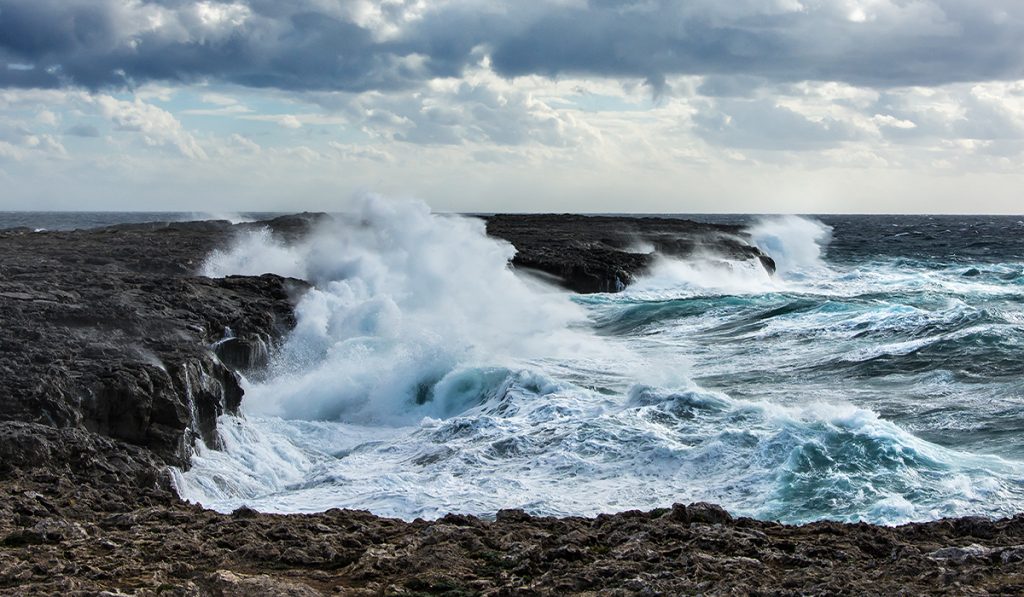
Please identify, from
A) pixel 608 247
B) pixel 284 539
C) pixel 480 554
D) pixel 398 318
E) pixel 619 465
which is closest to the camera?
pixel 480 554

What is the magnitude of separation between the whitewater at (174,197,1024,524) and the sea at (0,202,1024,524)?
0.05 m

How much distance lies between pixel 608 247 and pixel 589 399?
86.8 ft

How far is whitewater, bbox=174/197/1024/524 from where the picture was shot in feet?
35.6

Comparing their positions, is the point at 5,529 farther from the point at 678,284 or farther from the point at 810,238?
the point at 810,238

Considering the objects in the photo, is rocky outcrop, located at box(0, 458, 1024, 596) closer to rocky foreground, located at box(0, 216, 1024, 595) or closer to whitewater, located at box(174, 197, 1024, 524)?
rocky foreground, located at box(0, 216, 1024, 595)

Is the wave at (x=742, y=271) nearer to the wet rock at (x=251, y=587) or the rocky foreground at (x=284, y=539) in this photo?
the rocky foreground at (x=284, y=539)

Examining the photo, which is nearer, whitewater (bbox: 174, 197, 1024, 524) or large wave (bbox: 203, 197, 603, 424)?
whitewater (bbox: 174, 197, 1024, 524)

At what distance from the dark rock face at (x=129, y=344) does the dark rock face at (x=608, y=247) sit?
13678 mm

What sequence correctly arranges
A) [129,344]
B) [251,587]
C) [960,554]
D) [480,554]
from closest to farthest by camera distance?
[251,587] < [960,554] < [480,554] < [129,344]

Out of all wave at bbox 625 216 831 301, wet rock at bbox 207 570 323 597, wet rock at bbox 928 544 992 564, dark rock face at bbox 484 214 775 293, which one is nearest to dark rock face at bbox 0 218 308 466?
wet rock at bbox 207 570 323 597

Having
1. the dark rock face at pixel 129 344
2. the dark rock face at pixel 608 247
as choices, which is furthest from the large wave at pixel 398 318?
the dark rock face at pixel 608 247

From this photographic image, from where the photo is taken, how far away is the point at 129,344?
533 inches

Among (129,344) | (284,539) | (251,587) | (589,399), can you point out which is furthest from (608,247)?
(251,587)

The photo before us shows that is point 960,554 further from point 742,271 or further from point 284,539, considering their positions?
point 742,271
